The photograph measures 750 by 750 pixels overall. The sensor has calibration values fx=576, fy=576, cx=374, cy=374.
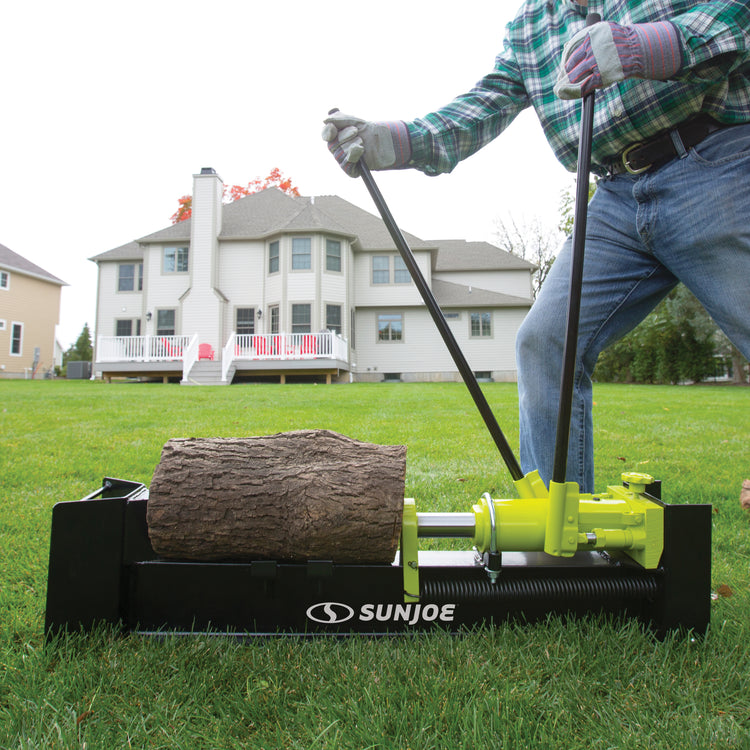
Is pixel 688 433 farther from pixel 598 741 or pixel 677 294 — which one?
pixel 677 294

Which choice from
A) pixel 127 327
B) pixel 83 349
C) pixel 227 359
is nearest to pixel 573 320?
pixel 227 359

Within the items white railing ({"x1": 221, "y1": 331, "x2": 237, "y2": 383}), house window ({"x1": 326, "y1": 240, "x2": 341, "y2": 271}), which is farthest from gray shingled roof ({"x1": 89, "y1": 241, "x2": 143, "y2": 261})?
house window ({"x1": 326, "y1": 240, "x2": 341, "y2": 271})

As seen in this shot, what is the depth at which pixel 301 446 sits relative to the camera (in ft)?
5.71

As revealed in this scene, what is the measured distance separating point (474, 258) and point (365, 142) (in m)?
24.3

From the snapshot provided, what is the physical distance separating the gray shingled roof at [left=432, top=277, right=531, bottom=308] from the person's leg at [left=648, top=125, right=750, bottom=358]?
20.3m

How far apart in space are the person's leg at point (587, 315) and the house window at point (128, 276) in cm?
2330

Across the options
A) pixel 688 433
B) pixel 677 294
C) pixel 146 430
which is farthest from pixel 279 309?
pixel 688 433

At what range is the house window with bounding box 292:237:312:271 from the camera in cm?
2073

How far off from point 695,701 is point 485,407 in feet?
2.82

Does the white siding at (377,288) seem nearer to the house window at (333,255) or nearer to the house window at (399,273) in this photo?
the house window at (399,273)

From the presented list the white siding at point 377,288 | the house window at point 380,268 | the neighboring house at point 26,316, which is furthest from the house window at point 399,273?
the neighboring house at point 26,316

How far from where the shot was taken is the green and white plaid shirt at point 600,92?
1518 millimetres

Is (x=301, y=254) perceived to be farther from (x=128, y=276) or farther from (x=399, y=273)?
(x=128, y=276)

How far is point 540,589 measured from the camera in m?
1.57
